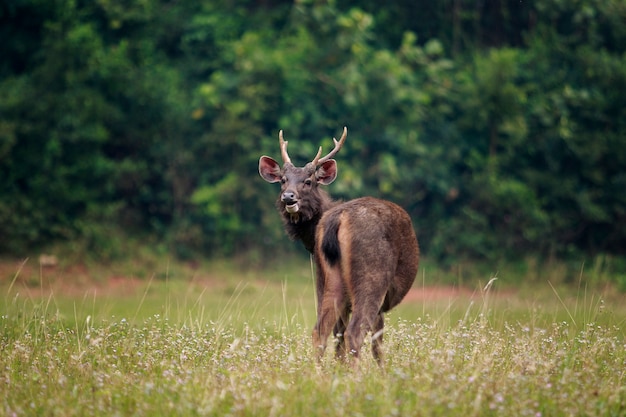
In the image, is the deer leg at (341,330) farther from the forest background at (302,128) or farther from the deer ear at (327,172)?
the forest background at (302,128)

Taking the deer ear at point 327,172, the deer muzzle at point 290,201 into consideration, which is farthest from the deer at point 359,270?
the deer ear at point 327,172

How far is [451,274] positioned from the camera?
17.9 m

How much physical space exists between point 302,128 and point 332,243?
12.3 metres

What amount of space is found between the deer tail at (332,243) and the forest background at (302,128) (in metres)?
10.7

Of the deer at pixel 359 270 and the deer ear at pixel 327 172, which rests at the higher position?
the deer ear at pixel 327 172

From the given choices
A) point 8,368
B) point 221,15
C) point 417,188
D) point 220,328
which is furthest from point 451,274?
point 8,368

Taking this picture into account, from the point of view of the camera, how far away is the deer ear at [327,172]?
927 centimetres

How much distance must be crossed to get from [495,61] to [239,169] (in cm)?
568

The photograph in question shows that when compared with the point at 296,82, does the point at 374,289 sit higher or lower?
lower

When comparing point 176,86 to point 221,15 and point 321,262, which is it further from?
point 321,262

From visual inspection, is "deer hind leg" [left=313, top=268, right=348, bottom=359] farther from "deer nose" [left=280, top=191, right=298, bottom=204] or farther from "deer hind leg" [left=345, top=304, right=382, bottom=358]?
"deer nose" [left=280, top=191, right=298, bottom=204]

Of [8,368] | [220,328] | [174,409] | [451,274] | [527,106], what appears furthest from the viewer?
[527,106]

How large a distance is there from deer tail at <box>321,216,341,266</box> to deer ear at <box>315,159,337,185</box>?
6.64 ft

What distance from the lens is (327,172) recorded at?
9.43m
